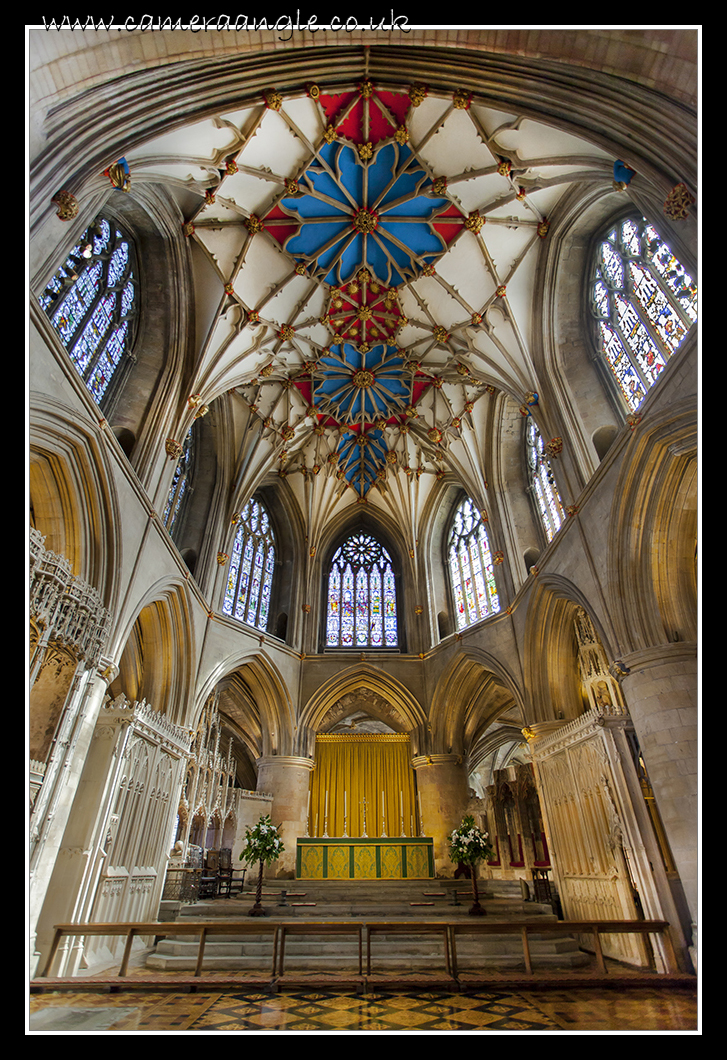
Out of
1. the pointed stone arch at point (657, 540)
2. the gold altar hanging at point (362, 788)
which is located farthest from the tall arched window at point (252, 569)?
the pointed stone arch at point (657, 540)

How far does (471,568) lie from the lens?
60.7 feet

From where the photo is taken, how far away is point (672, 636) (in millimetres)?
8625

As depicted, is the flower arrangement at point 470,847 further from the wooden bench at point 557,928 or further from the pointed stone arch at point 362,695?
the pointed stone arch at point 362,695

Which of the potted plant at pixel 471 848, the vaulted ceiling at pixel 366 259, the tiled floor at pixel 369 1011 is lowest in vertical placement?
the tiled floor at pixel 369 1011

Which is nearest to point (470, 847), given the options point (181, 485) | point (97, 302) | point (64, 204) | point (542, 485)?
point (542, 485)

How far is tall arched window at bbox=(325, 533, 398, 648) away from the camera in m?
19.8

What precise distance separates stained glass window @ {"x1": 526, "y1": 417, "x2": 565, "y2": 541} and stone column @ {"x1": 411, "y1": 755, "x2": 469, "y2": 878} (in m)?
7.91

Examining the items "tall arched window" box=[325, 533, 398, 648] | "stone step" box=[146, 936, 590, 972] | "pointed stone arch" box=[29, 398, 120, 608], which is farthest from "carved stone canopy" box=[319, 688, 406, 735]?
"pointed stone arch" box=[29, 398, 120, 608]

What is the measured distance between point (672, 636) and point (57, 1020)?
876 centimetres

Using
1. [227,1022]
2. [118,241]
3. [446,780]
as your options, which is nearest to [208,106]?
[118,241]

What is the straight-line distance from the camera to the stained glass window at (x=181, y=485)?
1416 cm

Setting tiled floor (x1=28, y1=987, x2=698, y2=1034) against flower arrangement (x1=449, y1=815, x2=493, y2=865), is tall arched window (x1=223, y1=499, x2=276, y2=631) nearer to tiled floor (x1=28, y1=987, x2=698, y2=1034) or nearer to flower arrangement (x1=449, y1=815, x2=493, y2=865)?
flower arrangement (x1=449, y1=815, x2=493, y2=865)

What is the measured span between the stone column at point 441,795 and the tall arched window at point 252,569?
22.6 ft

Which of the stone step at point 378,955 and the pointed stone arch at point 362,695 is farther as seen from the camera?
the pointed stone arch at point 362,695
